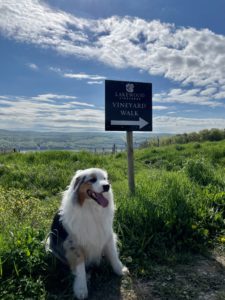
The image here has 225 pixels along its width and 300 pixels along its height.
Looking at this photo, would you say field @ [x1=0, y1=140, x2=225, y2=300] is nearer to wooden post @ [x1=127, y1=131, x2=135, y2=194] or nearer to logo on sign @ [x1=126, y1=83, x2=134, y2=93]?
wooden post @ [x1=127, y1=131, x2=135, y2=194]

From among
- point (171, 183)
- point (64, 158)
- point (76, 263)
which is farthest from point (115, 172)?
point (76, 263)

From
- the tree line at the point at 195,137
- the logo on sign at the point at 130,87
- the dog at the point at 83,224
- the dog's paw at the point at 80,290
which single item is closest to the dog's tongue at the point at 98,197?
the dog at the point at 83,224

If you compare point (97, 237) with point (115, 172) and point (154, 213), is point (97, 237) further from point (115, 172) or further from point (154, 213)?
point (115, 172)

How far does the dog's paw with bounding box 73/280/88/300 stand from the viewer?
316 centimetres

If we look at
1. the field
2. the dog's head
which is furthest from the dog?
the field

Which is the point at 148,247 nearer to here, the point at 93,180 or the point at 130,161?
the point at 93,180

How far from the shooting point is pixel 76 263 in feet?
10.8

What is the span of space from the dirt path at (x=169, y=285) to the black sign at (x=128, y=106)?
8.58ft

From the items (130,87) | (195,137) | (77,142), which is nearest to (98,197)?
(130,87)

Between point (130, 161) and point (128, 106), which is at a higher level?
point (128, 106)

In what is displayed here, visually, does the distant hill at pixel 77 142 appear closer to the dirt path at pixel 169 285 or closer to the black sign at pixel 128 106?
the black sign at pixel 128 106

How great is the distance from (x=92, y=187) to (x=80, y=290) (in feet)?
3.44

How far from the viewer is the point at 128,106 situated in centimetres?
559

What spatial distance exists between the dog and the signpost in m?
2.22
